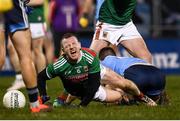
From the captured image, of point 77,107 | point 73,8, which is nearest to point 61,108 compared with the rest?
point 77,107

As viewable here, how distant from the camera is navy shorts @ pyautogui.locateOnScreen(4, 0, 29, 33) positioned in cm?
944

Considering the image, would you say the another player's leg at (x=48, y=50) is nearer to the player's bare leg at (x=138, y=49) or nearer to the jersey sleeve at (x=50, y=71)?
the player's bare leg at (x=138, y=49)

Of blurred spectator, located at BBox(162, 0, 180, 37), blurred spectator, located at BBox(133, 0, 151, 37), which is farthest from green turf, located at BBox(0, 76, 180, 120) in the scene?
blurred spectator, located at BBox(162, 0, 180, 37)

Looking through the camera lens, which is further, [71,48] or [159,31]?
[159,31]

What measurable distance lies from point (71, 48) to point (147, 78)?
4.55ft

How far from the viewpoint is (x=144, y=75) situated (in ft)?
35.7

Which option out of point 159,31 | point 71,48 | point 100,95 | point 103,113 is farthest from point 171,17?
point 103,113

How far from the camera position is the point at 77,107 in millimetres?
10250

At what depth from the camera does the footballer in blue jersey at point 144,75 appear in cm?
1088

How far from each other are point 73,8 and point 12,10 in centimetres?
1251

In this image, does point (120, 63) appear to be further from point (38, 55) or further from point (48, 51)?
point (48, 51)

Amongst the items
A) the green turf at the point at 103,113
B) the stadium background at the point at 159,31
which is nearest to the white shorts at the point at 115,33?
the green turf at the point at 103,113

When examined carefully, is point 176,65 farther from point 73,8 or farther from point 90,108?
point 90,108

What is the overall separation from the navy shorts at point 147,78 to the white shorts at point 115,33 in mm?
1211
